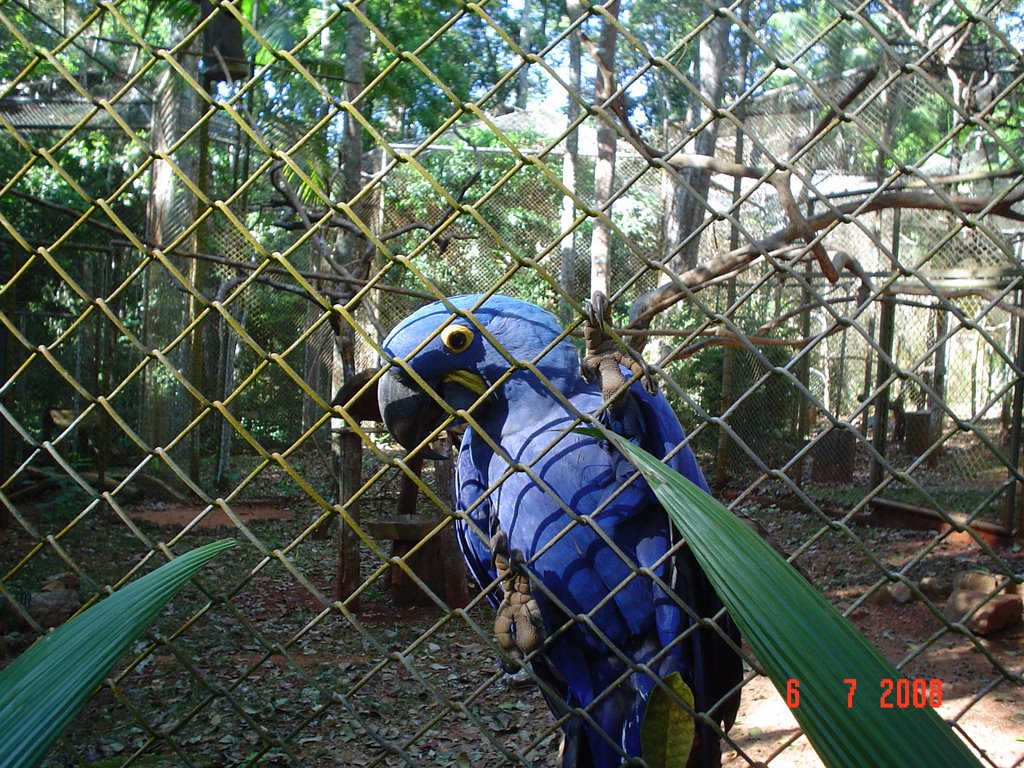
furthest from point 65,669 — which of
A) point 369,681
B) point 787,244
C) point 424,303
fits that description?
point 424,303

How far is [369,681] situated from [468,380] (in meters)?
1.10

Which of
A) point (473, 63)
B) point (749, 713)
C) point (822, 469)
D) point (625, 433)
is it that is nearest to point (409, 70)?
point (473, 63)

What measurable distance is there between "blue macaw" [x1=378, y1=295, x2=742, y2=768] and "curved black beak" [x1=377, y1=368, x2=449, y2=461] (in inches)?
4.8

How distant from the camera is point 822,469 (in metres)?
7.74

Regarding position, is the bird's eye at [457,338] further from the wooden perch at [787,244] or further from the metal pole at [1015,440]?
the metal pole at [1015,440]

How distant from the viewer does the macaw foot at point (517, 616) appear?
1637mm

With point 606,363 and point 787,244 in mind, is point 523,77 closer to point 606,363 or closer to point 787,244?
point 787,244

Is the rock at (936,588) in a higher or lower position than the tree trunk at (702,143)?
lower

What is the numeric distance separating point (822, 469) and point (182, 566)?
746cm

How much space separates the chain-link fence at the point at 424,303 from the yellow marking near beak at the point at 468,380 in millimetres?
282

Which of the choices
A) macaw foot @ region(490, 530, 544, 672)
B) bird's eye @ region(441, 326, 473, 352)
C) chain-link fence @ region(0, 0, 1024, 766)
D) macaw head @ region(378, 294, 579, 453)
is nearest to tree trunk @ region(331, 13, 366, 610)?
chain-link fence @ region(0, 0, 1024, 766)

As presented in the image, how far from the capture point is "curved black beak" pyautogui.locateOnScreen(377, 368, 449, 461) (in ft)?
7.43

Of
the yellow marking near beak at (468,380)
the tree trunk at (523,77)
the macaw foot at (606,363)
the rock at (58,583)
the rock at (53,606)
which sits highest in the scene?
the tree trunk at (523,77)

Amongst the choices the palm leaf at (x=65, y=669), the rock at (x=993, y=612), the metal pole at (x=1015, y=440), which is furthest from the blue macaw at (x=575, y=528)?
the metal pole at (x=1015, y=440)
